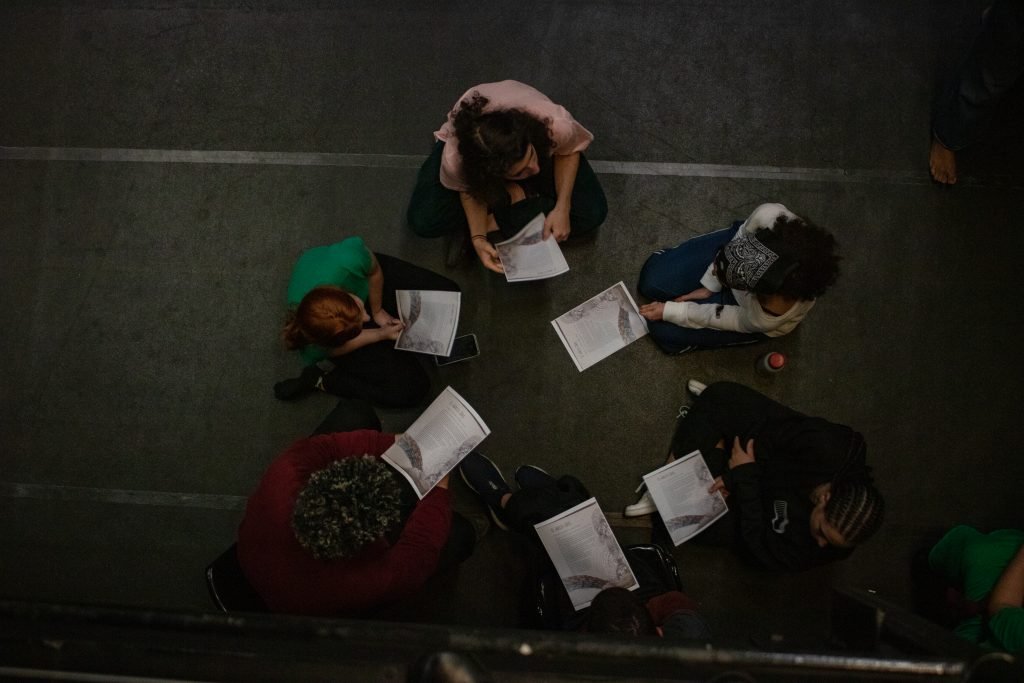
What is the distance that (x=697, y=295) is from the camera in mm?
2975

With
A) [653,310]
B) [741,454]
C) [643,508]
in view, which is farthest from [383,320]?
[741,454]

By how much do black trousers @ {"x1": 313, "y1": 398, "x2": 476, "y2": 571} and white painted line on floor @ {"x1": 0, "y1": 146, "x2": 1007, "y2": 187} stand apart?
4.54 feet

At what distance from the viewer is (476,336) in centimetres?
319

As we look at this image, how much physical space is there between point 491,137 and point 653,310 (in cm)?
118

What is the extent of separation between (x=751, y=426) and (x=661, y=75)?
1965 millimetres

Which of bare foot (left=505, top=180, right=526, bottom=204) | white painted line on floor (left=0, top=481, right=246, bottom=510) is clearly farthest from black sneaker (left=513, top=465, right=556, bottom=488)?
white painted line on floor (left=0, top=481, right=246, bottom=510)

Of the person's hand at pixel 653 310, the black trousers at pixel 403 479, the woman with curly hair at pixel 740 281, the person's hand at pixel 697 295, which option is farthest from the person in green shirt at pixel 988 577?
the black trousers at pixel 403 479

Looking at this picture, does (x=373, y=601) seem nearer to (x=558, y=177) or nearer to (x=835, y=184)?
(x=558, y=177)

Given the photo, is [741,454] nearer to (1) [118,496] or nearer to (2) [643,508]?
(2) [643,508]

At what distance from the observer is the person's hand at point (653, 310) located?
295cm

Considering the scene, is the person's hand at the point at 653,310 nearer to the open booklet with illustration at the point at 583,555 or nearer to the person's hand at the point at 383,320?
the open booklet with illustration at the point at 583,555

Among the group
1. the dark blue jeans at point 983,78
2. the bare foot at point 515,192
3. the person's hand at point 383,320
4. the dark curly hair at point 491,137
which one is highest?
the dark blue jeans at point 983,78

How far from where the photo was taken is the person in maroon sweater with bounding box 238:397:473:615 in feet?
7.20

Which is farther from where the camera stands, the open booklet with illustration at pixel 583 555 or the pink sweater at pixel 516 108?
the open booklet with illustration at pixel 583 555
